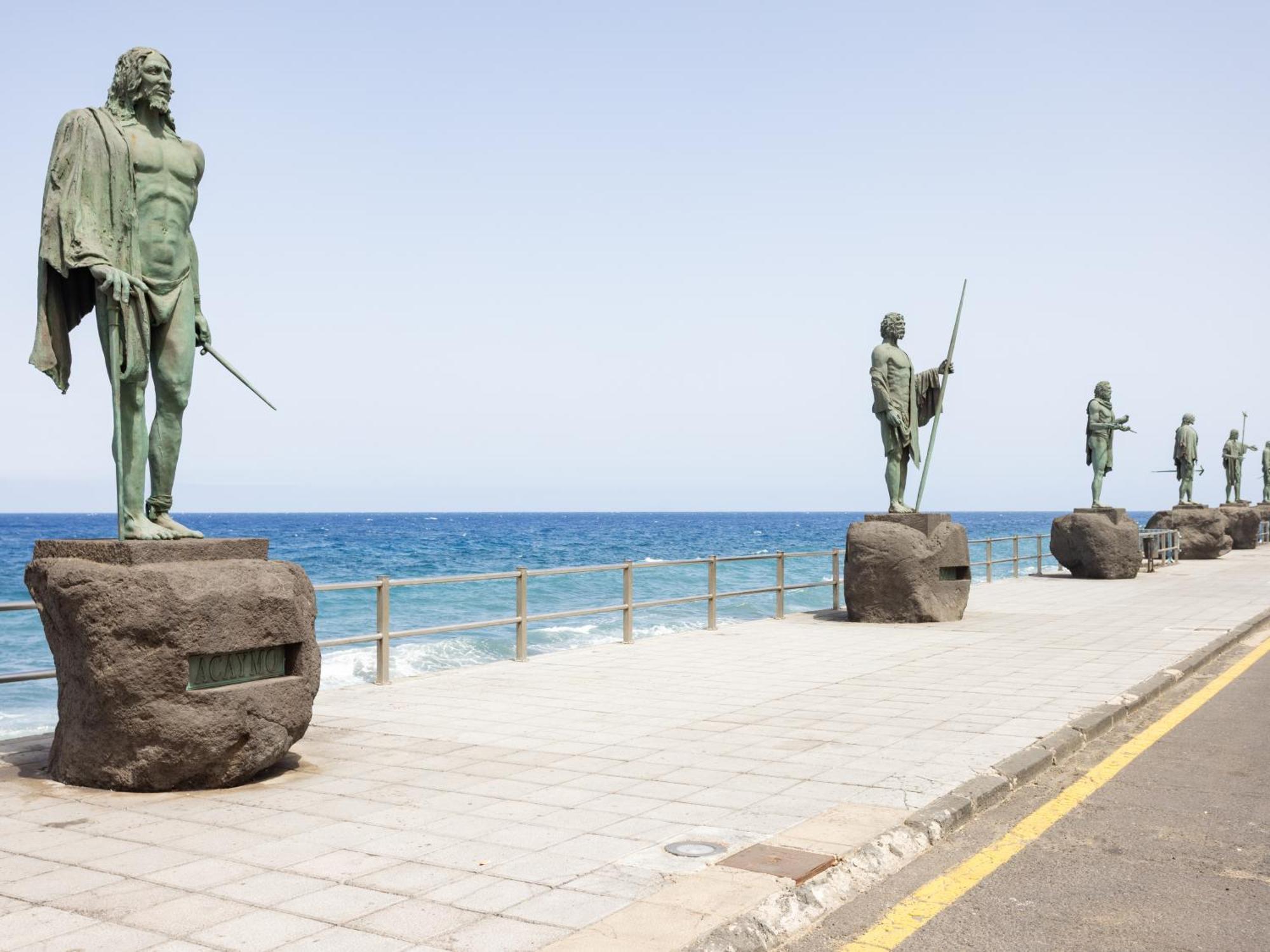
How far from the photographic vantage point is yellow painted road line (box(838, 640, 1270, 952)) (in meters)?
4.25

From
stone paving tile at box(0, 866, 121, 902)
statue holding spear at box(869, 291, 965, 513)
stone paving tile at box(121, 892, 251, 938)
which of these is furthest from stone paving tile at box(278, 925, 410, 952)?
statue holding spear at box(869, 291, 965, 513)

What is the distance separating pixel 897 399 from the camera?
52.5 feet

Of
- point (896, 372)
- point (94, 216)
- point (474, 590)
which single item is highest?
point (896, 372)

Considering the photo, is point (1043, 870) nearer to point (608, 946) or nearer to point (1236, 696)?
point (608, 946)

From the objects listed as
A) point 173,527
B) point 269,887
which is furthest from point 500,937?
point 173,527

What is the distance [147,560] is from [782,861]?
355cm

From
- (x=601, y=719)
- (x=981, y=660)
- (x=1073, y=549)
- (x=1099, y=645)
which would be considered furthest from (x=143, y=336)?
(x=1073, y=549)

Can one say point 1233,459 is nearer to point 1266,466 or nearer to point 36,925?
point 1266,466

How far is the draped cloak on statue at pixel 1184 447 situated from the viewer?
30.8m

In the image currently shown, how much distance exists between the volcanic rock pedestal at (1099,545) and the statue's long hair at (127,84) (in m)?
19.9

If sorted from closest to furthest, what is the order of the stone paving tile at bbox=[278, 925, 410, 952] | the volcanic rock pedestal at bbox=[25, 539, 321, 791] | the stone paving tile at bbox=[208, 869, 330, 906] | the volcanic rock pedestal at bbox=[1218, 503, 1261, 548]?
the stone paving tile at bbox=[278, 925, 410, 952] → the stone paving tile at bbox=[208, 869, 330, 906] → the volcanic rock pedestal at bbox=[25, 539, 321, 791] → the volcanic rock pedestal at bbox=[1218, 503, 1261, 548]

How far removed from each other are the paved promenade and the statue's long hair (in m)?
3.69

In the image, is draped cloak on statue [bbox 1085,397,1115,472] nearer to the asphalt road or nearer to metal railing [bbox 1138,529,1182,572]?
metal railing [bbox 1138,529,1182,572]

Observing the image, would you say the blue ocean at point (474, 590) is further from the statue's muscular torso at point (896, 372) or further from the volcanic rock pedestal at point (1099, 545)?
the volcanic rock pedestal at point (1099, 545)
